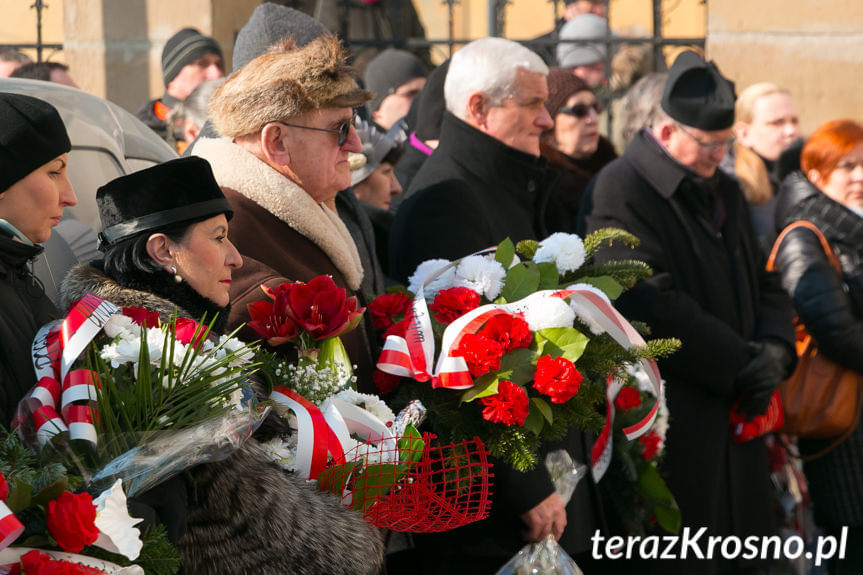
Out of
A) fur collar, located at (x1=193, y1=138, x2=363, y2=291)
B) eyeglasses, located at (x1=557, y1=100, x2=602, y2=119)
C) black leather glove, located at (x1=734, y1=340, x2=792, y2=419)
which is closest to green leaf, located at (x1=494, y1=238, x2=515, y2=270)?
fur collar, located at (x1=193, y1=138, x2=363, y2=291)

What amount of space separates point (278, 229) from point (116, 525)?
4.45 feet

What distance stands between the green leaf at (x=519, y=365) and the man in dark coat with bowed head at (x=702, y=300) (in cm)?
153

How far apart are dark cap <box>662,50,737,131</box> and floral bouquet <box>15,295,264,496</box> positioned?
3053 millimetres

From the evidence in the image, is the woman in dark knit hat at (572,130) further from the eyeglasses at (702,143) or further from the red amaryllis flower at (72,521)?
the red amaryllis flower at (72,521)

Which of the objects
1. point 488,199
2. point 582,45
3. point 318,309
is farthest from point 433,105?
point 582,45

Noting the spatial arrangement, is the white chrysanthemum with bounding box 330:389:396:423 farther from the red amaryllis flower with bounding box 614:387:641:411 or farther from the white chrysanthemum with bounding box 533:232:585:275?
the red amaryllis flower with bounding box 614:387:641:411

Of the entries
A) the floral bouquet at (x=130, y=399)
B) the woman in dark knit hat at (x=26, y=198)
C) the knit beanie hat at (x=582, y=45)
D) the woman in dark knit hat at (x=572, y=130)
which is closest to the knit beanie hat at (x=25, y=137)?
the woman in dark knit hat at (x=26, y=198)

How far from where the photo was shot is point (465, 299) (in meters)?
3.22

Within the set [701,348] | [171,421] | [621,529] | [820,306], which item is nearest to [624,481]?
[621,529]

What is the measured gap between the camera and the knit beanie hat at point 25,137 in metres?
2.51

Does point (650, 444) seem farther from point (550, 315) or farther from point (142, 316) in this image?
point (142, 316)

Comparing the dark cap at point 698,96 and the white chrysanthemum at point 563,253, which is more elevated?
the dark cap at point 698,96

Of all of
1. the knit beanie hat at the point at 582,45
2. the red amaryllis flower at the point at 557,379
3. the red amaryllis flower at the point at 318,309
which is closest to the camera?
the red amaryllis flower at the point at 318,309

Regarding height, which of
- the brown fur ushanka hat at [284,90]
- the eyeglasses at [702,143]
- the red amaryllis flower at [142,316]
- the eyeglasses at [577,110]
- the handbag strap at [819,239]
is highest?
the brown fur ushanka hat at [284,90]
